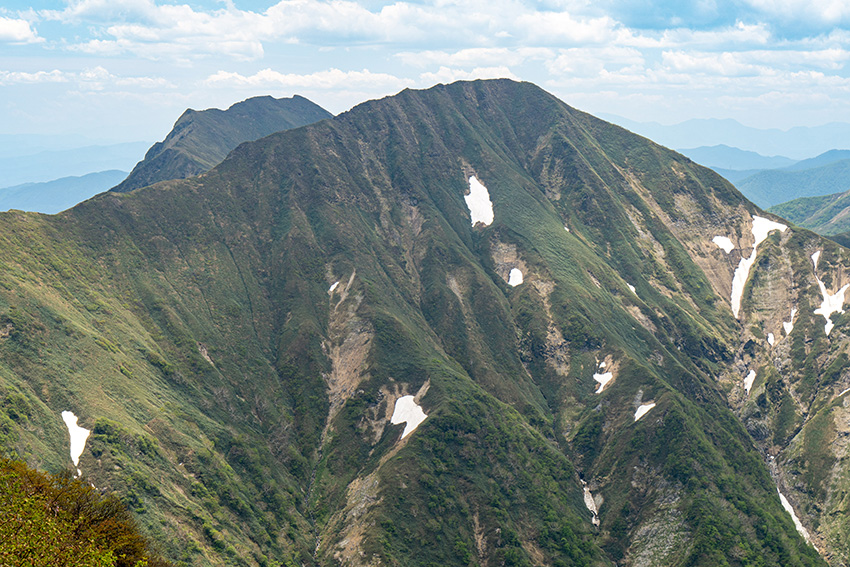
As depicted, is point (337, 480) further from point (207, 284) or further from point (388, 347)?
point (207, 284)

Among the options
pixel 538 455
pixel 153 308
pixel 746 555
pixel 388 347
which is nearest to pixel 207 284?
pixel 153 308

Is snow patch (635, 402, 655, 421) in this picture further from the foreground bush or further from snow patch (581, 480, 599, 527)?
the foreground bush

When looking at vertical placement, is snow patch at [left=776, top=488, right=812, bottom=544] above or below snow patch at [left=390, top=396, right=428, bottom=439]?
below

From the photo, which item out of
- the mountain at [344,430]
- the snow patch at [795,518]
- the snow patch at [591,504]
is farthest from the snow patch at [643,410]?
the snow patch at [795,518]

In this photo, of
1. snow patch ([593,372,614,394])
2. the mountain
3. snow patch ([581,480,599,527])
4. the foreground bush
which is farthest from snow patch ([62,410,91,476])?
snow patch ([593,372,614,394])

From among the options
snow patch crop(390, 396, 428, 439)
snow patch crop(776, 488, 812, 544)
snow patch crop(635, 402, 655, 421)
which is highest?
snow patch crop(390, 396, 428, 439)

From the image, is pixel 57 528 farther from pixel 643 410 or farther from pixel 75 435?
pixel 643 410
